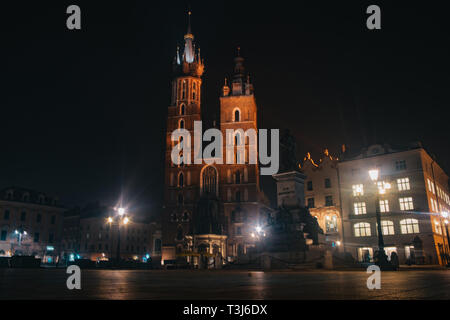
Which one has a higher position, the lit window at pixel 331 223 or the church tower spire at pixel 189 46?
the church tower spire at pixel 189 46

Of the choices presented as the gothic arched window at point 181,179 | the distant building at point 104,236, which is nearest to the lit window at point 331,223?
the gothic arched window at point 181,179

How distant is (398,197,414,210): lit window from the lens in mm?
40094

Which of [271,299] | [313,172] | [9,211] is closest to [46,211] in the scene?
[9,211]

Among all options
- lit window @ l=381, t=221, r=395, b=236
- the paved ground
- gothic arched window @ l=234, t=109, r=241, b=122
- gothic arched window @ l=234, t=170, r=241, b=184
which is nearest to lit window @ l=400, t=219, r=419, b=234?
lit window @ l=381, t=221, r=395, b=236

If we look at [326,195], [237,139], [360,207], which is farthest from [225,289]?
[237,139]

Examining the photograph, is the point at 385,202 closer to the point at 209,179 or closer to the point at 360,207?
the point at 360,207

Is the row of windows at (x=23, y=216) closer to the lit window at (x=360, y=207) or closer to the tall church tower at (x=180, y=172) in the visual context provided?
the tall church tower at (x=180, y=172)

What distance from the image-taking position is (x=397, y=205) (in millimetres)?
40781

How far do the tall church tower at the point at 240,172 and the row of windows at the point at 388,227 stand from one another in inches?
736

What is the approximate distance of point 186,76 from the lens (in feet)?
240

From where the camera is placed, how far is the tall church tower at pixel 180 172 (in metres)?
64.4

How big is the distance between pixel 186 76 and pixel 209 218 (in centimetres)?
2927

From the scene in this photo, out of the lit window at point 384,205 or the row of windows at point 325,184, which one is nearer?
the lit window at point 384,205

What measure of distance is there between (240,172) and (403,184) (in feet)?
97.4
